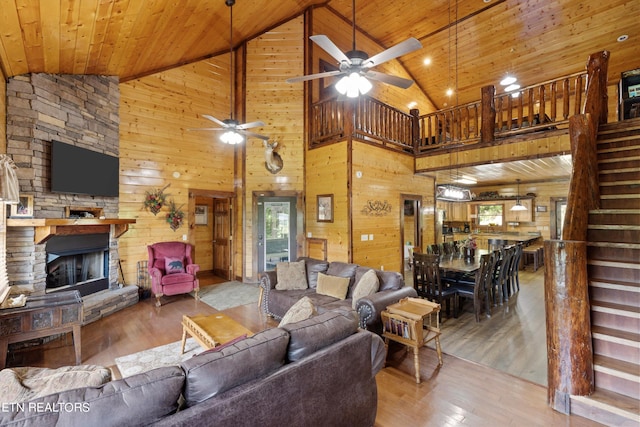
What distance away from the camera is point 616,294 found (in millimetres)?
2629

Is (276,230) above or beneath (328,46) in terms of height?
beneath

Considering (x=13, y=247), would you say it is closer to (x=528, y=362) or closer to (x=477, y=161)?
(x=528, y=362)

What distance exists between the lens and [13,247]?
3793 mm

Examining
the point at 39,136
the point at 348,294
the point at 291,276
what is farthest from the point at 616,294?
the point at 39,136

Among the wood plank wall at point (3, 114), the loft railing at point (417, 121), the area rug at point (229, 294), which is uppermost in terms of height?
the loft railing at point (417, 121)

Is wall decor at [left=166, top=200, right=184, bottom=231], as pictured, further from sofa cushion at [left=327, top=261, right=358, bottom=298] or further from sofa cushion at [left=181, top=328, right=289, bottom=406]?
sofa cushion at [left=181, top=328, right=289, bottom=406]

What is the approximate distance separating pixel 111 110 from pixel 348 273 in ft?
16.7

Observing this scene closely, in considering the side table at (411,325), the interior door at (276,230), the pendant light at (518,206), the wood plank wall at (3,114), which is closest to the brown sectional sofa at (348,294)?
the side table at (411,325)

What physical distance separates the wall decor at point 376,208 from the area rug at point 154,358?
12.2 ft

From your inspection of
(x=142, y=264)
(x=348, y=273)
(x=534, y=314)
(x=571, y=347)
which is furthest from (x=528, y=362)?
(x=142, y=264)

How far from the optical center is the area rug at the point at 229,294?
5281 mm

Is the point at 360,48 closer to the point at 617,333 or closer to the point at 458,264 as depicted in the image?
the point at 458,264

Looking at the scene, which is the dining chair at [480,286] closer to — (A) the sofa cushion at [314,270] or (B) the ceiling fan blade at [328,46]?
(A) the sofa cushion at [314,270]

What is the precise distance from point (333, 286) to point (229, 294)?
274 cm
